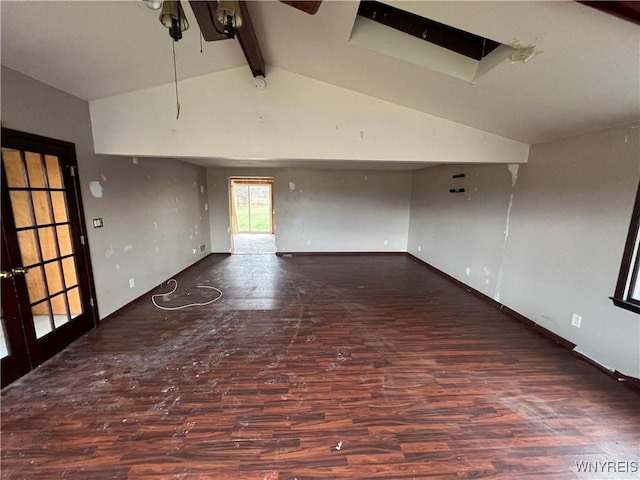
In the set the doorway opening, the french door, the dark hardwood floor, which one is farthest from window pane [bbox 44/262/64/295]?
the doorway opening

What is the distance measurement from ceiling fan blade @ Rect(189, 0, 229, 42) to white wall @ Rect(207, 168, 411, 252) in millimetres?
4355

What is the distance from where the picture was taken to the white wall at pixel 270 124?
2820 mm

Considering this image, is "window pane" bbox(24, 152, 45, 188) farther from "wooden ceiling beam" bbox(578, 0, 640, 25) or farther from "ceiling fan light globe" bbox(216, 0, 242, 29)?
"wooden ceiling beam" bbox(578, 0, 640, 25)

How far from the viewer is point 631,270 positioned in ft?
7.22

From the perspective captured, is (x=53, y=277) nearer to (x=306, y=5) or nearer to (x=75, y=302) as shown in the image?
(x=75, y=302)

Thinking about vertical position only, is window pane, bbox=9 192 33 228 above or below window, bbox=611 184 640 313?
above

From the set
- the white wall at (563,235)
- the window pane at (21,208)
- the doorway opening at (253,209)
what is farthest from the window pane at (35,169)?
the doorway opening at (253,209)

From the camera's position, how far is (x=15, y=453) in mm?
1552

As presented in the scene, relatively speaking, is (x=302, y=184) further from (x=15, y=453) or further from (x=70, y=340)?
(x=15, y=453)

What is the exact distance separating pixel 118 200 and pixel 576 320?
17.6 ft

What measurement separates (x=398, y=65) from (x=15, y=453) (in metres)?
3.78

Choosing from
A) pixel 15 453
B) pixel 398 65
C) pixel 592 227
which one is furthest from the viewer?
pixel 592 227

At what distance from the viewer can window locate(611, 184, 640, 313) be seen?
2.16 meters

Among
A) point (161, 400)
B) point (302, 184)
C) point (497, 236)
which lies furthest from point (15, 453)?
point (302, 184)
